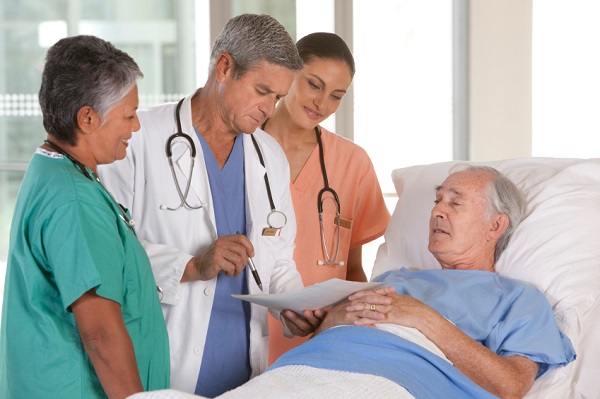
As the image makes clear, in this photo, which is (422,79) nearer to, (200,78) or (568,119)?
(568,119)

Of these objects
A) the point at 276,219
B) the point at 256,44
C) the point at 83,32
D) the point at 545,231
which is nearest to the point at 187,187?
the point at 276,219

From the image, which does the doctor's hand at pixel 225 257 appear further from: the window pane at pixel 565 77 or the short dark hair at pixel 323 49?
the window pane at pixel 565 77

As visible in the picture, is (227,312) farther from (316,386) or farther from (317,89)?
(317,89)

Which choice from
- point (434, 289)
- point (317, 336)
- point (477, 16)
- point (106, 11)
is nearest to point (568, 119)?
point (477, 16)

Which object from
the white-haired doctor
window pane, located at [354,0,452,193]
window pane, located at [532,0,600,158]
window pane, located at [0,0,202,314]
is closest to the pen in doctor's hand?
the white-haired doctor

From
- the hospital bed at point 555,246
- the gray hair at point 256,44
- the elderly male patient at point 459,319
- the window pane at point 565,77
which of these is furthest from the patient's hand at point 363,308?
the window pane at point 565,77

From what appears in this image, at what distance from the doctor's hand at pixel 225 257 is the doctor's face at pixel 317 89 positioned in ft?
2.22

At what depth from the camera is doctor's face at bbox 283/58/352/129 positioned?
2.32 metres

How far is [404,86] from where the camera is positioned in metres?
4.61

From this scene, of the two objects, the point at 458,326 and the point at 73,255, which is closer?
the point at 73,255

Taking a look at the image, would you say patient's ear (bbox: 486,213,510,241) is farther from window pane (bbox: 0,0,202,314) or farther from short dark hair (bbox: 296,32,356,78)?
window pane (bbox: 0,0,202,314)

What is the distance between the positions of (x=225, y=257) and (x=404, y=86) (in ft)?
10.1

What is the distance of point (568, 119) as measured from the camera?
15.5 ft

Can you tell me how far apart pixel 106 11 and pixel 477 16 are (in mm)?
1949
